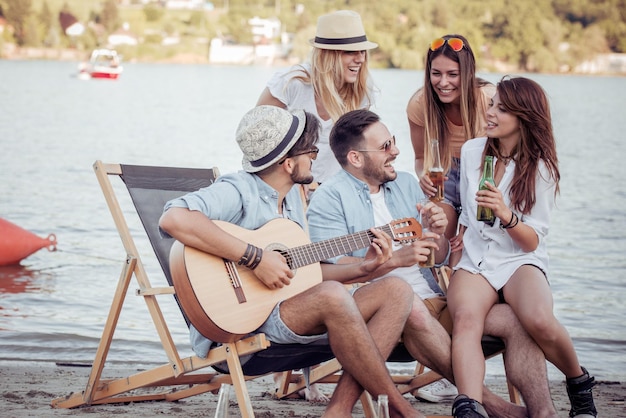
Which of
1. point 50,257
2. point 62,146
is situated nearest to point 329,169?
point 50,257

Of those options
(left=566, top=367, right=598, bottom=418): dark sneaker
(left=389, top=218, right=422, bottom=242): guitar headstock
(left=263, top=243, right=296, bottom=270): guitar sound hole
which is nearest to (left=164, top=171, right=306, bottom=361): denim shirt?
(left=263, top=243, right=296, bottom=270): guitar sound hole

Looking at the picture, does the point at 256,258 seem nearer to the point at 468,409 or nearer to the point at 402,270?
the point at 402,270

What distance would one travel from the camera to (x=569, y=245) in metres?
11.4

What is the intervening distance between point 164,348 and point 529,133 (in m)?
1.68

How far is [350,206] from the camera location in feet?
13.0

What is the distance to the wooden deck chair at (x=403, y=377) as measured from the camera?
12.3 ft

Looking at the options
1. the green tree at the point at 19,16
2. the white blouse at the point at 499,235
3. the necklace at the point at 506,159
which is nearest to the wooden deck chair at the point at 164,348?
the white blouse at the point at 499,235

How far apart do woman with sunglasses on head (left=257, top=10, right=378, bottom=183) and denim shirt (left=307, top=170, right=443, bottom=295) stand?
0.76 metres

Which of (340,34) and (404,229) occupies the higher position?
(340,34)

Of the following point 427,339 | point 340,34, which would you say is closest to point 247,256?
point 427,339

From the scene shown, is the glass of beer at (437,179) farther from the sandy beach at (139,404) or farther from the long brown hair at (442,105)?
the sandy beach at (139,404)

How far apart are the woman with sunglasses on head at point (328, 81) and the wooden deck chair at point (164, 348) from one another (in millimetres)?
614

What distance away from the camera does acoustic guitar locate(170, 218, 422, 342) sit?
11.3 ft

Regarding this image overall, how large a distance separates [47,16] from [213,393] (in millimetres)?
70192
